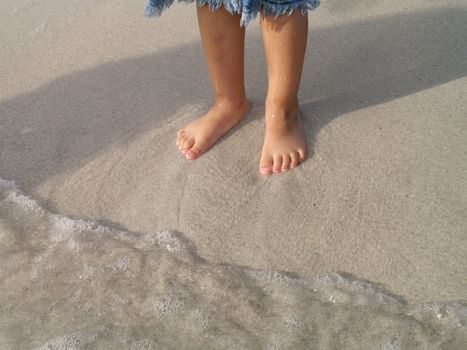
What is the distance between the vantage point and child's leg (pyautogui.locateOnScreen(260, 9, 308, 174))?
144 centimetres

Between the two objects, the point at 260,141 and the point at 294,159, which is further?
the point at 260,141

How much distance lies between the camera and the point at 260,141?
1721 millimetres

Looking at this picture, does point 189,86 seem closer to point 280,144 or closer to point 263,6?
point 280,144

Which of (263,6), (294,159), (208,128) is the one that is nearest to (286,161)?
(294,159)

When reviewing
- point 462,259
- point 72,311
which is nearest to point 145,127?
point 72,311

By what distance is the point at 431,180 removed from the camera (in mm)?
1510

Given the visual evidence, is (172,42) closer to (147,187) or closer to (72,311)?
(147,187)

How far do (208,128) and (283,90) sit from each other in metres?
0.31

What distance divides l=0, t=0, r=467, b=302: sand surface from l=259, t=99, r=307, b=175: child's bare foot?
1.5 inches

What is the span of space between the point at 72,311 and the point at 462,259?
1.11 meters

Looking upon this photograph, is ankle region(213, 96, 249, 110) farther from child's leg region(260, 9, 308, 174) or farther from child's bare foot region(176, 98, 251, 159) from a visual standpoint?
child's leg region(260, 9, 308, 174)

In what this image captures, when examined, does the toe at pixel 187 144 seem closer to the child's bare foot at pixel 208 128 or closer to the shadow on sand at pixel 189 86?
the child's bare foot at pixel 208 128

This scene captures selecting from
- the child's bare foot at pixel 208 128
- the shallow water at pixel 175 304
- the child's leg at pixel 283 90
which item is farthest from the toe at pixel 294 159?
the shallow water at pixel 175 304

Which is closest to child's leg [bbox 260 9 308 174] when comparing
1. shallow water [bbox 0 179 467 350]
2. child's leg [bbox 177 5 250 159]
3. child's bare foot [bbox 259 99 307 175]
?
child's bare foot [bbox 259 99 307 175]
